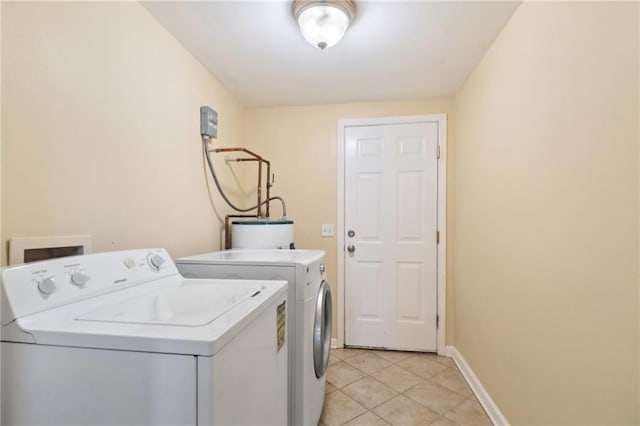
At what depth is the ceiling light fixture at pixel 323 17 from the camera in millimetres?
1330

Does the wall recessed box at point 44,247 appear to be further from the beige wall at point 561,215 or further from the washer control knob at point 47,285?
the beige wall at point 561,215

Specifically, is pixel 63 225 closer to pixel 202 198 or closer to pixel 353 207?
Result: pixel 202 198

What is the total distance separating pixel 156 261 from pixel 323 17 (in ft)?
4.28

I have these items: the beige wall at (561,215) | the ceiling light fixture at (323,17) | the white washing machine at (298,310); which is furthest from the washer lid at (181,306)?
the ceiling light fixture at (323,17)

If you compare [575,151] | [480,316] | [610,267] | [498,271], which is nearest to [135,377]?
[610,267]

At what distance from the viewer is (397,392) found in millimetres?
1954

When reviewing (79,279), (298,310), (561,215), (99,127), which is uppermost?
(99,127)

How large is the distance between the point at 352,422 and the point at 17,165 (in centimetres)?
190

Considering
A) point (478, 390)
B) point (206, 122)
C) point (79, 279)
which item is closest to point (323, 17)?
point (206, 122)

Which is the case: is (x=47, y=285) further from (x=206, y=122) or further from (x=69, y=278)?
(x=206, y=122)

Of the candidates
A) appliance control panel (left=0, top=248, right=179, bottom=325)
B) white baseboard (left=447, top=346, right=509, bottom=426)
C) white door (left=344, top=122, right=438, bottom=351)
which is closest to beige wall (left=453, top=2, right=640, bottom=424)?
white baseboard (left=447, top=346, right=509, bottom=426)

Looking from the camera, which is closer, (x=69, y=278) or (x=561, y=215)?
(x=69, y=278)

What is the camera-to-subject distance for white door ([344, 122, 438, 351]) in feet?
8.27

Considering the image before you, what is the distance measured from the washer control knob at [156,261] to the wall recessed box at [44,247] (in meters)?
0.23
